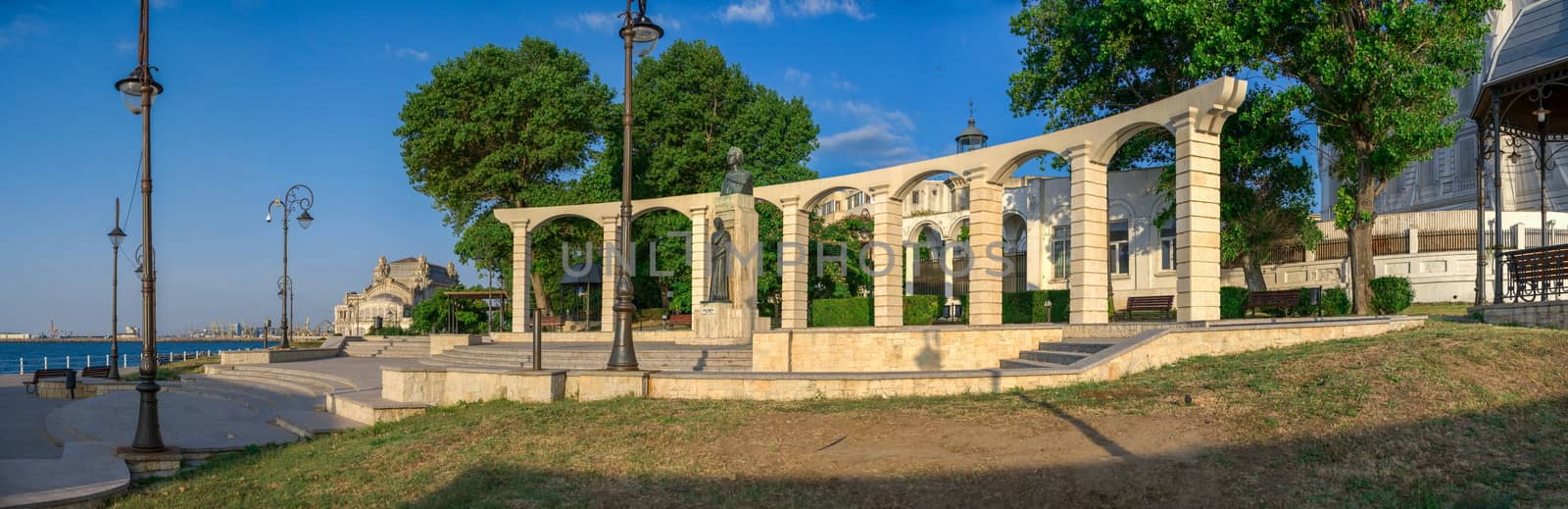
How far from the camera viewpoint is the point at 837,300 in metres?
28.5

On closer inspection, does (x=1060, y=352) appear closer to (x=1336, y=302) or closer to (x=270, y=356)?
(x=1336, y=302)

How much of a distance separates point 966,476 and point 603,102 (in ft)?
99.6

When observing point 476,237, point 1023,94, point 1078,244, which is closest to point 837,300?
point 1023,94

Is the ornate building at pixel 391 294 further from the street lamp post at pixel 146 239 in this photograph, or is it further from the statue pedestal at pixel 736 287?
the street lamp post at pixel 146 239

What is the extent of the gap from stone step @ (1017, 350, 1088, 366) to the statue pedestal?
25.7 feet

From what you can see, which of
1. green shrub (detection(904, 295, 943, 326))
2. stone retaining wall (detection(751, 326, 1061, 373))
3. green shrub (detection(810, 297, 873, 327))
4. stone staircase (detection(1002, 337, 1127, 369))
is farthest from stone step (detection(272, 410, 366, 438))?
green shrub (detection(904, 295, 943, 326))

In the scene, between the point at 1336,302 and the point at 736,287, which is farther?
the point at 1336,302

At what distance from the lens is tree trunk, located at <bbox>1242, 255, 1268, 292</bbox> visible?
27.4 meters

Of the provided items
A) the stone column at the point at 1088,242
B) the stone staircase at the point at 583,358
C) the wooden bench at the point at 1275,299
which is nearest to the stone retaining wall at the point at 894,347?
the stone staircase at the point at 583,358

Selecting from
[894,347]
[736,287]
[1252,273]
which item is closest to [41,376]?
[736,287]

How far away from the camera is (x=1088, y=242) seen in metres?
17.7

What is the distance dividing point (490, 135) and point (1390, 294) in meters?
27.8

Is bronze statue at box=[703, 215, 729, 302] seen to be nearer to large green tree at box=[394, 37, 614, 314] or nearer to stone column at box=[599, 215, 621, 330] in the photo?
stone column at box=[599, 215, 621, 330]

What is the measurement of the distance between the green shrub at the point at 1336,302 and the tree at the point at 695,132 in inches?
691
